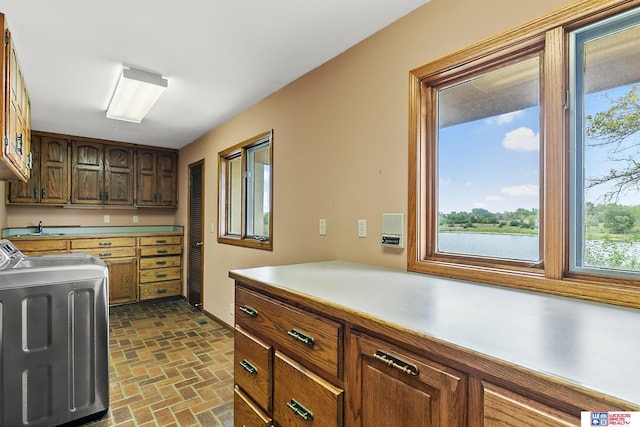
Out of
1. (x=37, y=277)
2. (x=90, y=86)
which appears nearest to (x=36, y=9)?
(x=90, y=86)

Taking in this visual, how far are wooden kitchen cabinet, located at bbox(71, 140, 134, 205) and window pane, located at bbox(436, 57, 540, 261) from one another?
4741 mm

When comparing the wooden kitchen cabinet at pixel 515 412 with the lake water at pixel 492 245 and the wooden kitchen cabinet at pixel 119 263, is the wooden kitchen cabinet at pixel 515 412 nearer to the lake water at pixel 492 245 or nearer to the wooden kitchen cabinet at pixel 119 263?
the lake water at pixel 492 245

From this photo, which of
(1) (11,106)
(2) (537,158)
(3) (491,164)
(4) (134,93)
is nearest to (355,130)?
(3) (491,164)

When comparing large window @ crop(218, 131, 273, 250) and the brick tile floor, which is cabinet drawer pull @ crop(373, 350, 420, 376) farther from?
large window @ crop(218, 131, 273, 250)

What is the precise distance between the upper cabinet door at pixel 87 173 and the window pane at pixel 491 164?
15.8 feet

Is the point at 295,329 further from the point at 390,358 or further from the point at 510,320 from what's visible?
the point at 510,320

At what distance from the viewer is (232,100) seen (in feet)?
9.98

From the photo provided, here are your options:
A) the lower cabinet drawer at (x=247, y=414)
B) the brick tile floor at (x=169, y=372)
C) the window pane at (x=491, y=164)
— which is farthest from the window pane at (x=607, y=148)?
the brick tile floor at (x=169, y=372)

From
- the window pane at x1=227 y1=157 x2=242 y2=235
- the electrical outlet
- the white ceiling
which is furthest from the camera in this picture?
the window pane at x1=227 y1=157 x2=242 y2=235

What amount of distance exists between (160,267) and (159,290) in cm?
34

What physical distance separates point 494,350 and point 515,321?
0.24 meters

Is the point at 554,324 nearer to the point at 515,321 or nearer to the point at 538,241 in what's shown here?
the point at 515,321

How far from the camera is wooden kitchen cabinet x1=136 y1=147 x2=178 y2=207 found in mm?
4980

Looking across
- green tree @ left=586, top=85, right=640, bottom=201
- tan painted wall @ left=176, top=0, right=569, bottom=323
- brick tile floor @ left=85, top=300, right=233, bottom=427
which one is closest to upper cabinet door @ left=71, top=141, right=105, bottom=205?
brick tile floor @ left=85, top=300, right=233, bottom=427
